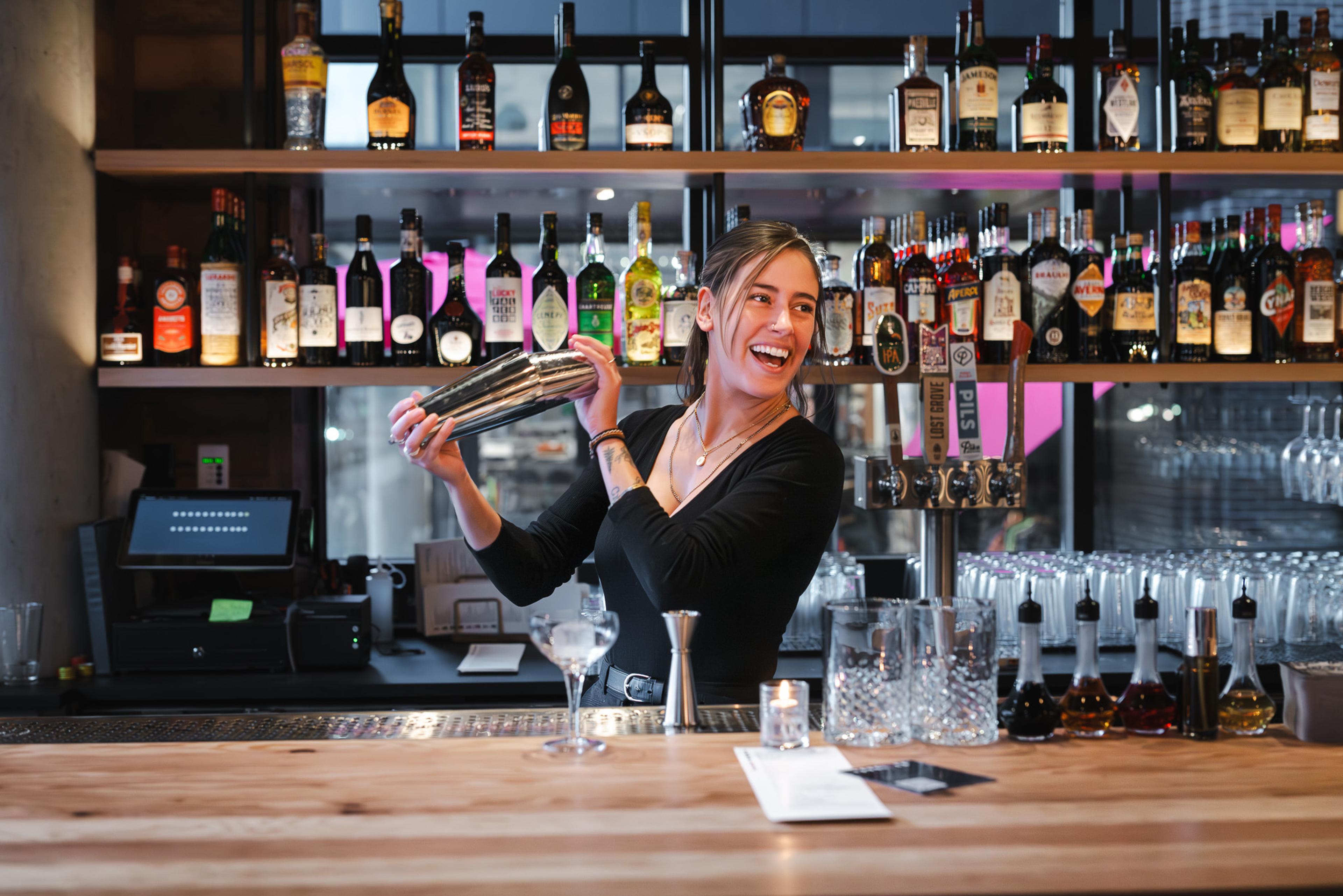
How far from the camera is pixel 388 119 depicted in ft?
8.03

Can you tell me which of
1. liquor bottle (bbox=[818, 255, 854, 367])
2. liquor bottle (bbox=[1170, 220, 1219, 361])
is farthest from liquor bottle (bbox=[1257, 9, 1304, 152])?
liquor bottle (bbox=[818, 255, 854, 367])

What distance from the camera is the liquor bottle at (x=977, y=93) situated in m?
2.42

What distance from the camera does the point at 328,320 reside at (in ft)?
8.04

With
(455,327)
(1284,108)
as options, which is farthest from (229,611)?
(1284,108)

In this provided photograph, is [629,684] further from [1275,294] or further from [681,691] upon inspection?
[1275,294]

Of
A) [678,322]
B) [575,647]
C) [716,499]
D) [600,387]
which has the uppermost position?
[678,322]

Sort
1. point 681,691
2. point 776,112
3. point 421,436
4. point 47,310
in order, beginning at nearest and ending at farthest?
point 681,691 → point 421,436 → point 47,310 → point 776,112

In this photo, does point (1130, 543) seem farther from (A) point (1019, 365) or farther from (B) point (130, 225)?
(B) point (130, 225)

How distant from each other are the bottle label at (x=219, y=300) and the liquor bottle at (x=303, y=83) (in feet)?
1.00

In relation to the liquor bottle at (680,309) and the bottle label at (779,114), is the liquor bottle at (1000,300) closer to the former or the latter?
the liquor bottle at (680,309)

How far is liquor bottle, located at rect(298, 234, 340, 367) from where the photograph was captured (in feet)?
8.02

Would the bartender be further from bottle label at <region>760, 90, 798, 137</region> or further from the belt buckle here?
bottle label at <region>760, 90, 798, 137</region>

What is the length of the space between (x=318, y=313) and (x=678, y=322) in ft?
2.56

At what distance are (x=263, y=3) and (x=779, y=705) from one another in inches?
90.0
